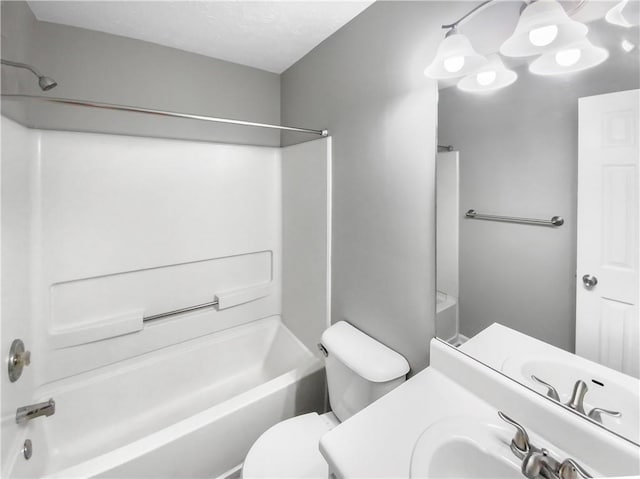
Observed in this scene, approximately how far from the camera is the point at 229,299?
2.02 meters

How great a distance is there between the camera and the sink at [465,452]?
70cm

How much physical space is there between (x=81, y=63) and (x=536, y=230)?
2.28 metres

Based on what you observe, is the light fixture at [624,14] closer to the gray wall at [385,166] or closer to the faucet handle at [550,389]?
the gray wall at [385,166]

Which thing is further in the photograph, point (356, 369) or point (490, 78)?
point (356, 369)

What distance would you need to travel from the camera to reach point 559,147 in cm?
76

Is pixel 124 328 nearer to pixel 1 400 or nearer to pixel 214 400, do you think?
pixel 1 400

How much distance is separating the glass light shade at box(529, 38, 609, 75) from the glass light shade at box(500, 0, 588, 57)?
0.06 feet

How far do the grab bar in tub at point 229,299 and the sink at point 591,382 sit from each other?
166 centimetres

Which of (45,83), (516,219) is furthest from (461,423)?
(45,83)

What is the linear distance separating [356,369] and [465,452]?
49 centimetres

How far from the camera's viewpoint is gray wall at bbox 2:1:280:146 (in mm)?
1355

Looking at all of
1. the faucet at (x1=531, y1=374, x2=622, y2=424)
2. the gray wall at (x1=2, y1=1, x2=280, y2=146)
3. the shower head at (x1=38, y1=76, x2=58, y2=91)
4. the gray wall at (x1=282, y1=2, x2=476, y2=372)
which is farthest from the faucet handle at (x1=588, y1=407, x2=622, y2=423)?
the gray wall at (x1=2, y1=1, x2=280, y2=146)

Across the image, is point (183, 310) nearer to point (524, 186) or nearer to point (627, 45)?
point (524, 186)

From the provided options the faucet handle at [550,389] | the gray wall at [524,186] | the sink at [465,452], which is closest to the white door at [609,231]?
the gray wall at [524,186]
